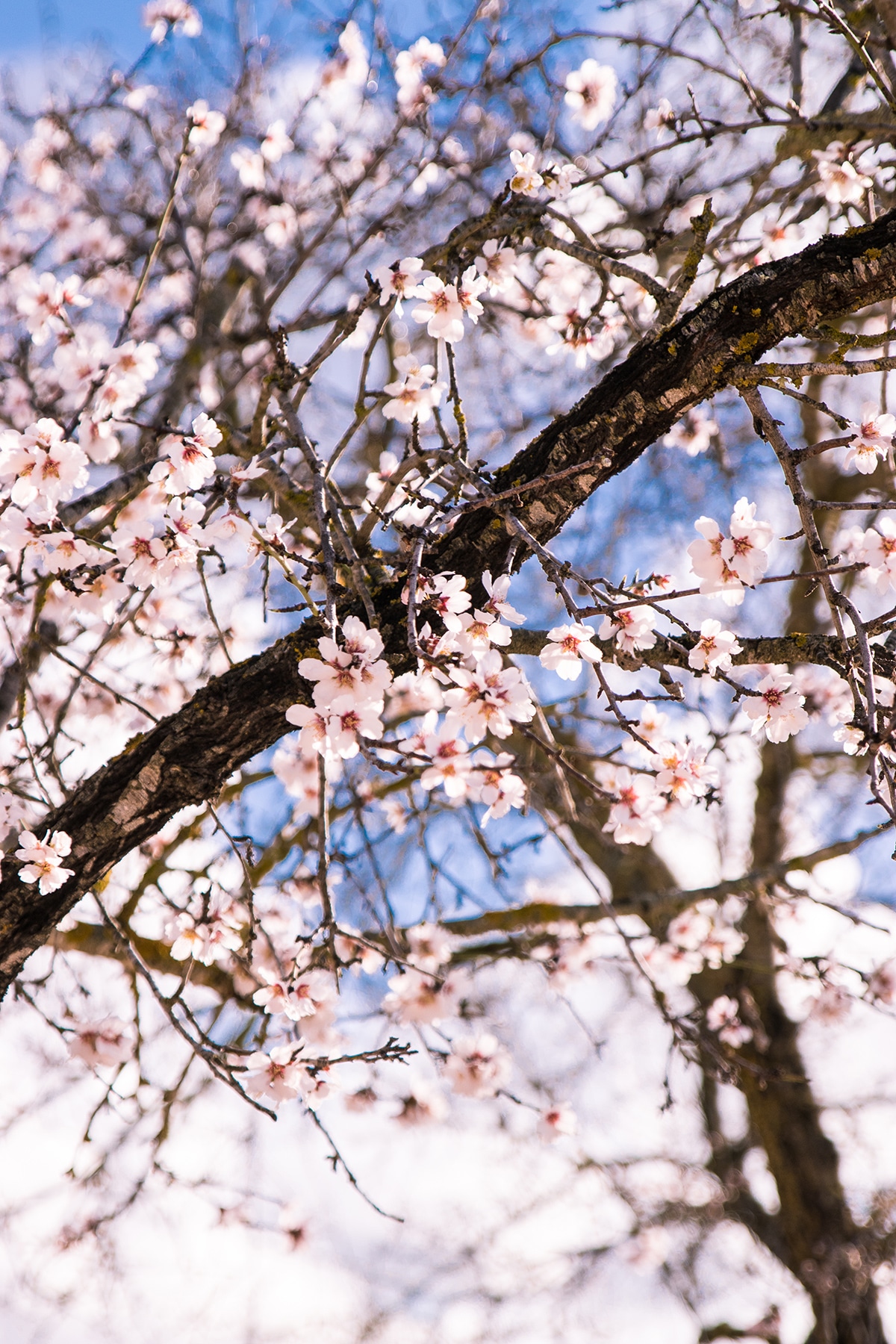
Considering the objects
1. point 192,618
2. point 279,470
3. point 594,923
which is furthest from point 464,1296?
point 279,470

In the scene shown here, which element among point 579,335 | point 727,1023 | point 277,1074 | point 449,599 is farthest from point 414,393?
point 727,1023

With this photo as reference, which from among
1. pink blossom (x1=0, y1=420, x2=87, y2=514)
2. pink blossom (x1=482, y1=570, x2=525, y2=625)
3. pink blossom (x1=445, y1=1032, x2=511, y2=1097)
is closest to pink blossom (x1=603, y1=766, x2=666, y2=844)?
pink blossom (x1=482, y1=570, x2=525, y2=625)

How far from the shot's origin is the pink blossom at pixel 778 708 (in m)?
1.57

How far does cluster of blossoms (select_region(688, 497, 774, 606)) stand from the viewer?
1.45 metres

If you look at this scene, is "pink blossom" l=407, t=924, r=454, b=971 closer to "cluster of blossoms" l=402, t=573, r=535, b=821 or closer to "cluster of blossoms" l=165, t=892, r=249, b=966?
"cluster of blossoms" l=165, t=892, r=249, b=966

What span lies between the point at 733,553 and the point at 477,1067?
193 cm

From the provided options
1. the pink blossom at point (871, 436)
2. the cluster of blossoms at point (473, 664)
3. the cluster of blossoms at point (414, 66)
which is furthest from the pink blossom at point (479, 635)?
the cluster of blossoms at point (414, 66)

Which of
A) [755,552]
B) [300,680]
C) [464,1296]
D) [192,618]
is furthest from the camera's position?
[464,1296]

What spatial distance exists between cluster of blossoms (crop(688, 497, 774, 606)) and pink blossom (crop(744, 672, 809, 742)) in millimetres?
212

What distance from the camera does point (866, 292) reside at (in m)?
1.48

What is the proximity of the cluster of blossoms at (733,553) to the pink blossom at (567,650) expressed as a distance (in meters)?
0.22

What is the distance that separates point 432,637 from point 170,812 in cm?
84

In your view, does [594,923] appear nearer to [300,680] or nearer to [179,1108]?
[179,1108]

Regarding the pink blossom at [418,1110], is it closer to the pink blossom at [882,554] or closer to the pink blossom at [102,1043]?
the pink blossom at [102,1043]
